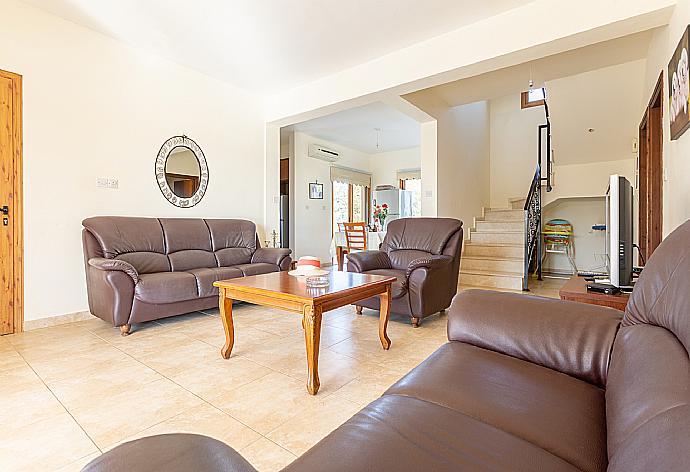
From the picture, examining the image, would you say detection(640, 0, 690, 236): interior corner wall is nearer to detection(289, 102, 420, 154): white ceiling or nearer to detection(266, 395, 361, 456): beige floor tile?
detection(266, 395, 361, 456): beige floor tile

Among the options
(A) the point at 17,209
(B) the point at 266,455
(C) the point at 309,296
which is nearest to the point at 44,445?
(B) the point at 266,455

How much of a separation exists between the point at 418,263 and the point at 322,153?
5.02m

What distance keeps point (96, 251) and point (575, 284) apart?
12.6 feet

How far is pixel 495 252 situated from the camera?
5961mm

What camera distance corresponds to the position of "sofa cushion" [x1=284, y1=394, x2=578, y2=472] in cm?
74

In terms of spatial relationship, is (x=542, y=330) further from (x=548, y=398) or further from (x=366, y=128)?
(x=366, y=128)

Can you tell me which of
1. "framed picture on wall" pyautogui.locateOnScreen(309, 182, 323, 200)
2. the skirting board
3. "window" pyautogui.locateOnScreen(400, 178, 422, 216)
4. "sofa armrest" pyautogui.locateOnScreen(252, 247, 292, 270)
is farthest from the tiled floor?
"window" pyautogui.locateOnScreen(400, 178, 422, 216)

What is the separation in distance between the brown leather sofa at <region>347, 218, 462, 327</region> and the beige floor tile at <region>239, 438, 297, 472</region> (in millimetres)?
1920

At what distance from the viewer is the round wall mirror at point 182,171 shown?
426 centimetres

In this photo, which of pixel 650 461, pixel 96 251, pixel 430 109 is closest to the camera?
pixel 650 461

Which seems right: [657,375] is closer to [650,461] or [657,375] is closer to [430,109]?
[650,461]

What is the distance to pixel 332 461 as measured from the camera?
750mm

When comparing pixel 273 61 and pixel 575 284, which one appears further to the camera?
pixel 273 61

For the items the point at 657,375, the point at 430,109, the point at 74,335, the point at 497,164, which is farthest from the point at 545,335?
the point at 497,164
